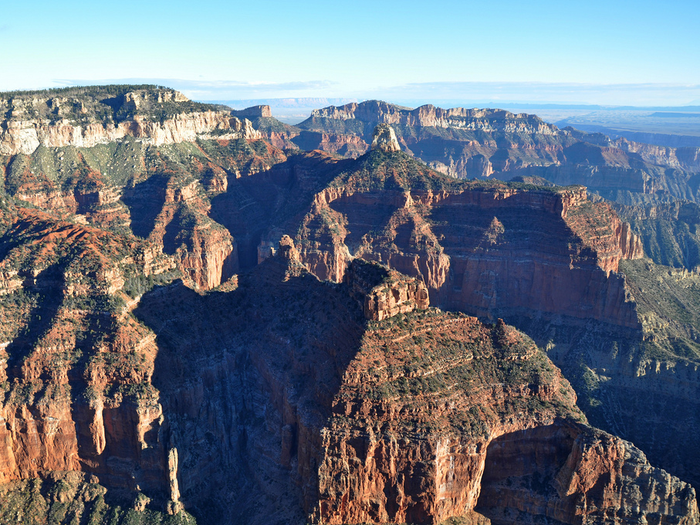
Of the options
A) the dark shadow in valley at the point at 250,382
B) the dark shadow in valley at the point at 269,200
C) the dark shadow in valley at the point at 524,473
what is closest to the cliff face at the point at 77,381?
the dark shadow in valley at the point at 250,382

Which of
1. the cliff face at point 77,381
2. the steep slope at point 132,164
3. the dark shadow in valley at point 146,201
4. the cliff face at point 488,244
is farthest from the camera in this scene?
the dark shadow in valley at point 146,201

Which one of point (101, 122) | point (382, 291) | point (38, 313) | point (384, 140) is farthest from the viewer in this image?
point (101, 122)

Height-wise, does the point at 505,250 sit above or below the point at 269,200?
below

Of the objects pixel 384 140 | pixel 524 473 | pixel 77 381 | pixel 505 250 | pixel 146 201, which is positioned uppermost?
pixel 384 140

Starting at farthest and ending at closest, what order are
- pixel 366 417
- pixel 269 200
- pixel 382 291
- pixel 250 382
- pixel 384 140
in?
pixel 269 200 → pixel 384 140 → pixel 250 382 → pixel 382 291 → pixel 366 417

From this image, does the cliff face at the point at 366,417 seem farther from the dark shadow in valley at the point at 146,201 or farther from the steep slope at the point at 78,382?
the dark shadow in valley at the point at 146,201

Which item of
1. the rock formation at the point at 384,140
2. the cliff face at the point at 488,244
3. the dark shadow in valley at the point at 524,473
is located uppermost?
the rock formation at the point at 384,140

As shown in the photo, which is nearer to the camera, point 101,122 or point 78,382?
point 78,382

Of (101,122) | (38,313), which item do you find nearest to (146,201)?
(101,122)

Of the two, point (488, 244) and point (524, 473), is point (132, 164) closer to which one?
point (488, 244)
